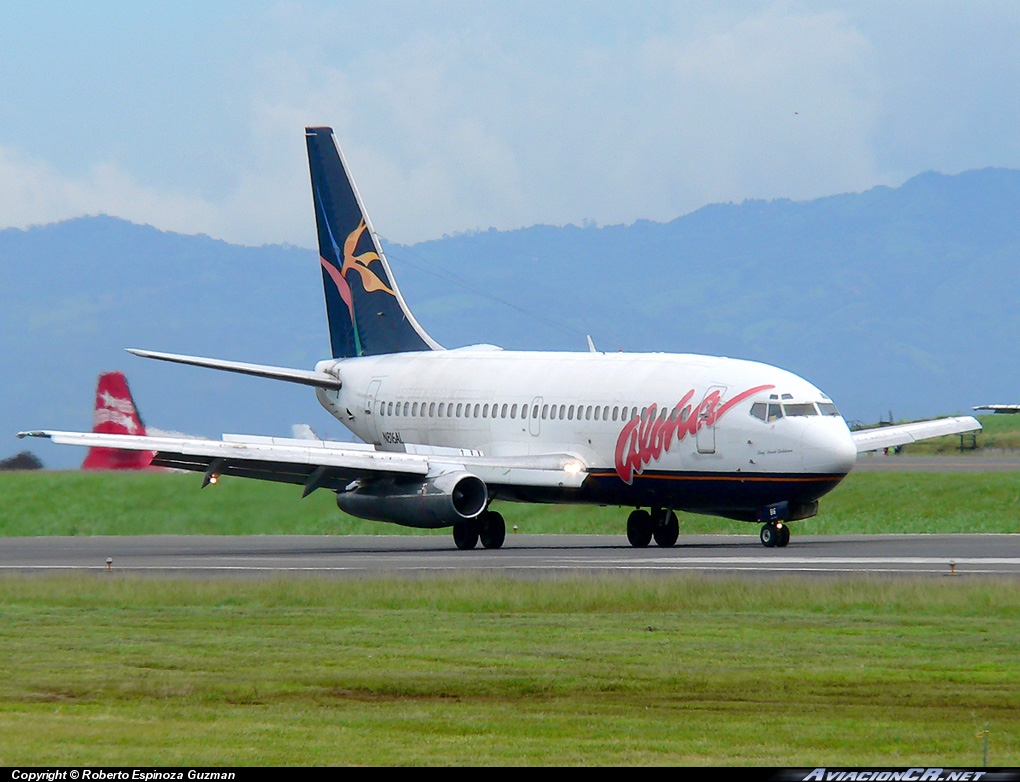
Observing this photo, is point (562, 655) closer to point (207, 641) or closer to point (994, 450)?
point (207, 641)

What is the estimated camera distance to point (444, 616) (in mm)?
24188

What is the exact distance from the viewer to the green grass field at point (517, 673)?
A: 14148mm

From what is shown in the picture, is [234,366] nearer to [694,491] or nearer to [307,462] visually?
[307,462]

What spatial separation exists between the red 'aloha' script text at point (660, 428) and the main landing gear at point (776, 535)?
8.48 ft

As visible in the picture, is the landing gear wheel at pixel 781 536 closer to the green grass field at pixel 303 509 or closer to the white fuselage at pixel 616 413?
the white fuselage at pixel 616 413

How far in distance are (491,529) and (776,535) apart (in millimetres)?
6345

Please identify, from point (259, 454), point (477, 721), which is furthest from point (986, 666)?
point (259, 454)

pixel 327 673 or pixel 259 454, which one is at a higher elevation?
pixel 259 454

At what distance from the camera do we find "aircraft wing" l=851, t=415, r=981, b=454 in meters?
42.3

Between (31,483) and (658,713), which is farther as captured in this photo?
(31,483)

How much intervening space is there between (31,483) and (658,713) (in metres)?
42.2

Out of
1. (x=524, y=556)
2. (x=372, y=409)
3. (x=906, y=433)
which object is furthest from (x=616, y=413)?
(x=372, y=409)

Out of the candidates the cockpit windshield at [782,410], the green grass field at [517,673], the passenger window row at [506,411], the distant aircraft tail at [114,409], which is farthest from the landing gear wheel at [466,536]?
the distant aircraft tail at [114,409]

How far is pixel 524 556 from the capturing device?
37.2m
